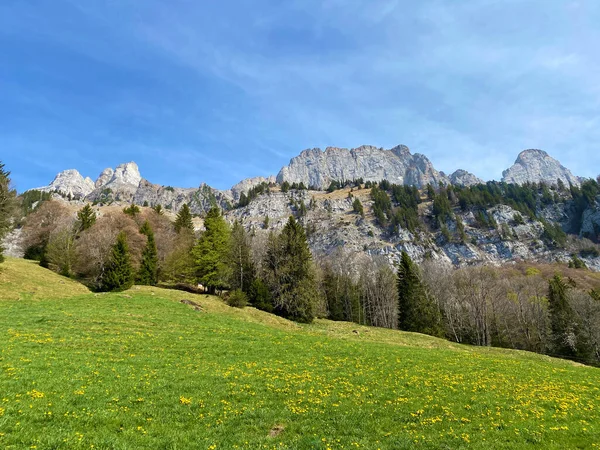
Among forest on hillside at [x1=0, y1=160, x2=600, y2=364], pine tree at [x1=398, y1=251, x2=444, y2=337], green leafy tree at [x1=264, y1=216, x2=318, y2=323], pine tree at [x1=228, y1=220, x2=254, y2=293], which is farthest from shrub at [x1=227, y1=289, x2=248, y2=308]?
pine tree at [x1=398, y1=251, x2=444, y2=337]

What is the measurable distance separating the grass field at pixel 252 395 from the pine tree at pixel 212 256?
30.3m

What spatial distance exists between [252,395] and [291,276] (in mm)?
42470

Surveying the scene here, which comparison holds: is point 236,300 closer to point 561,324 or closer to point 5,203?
point 5,203

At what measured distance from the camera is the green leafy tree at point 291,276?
55.7 m

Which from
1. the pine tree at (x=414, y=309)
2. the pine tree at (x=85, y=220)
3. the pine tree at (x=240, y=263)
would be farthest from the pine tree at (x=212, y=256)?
the pine tree at (x=414, y=309)

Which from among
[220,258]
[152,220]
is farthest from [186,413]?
[152,220]

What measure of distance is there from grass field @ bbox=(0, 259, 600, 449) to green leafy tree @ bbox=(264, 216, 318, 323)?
2489 cm

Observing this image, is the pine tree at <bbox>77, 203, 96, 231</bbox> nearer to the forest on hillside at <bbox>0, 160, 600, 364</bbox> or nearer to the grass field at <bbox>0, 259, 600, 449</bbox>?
the forest on hillside at <bbox>0, 160, 600, 364</bbox>

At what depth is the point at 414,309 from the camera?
238 ft

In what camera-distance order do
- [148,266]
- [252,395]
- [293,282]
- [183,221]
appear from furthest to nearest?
[183,221] → [148,266] → [293,282] → [252,395]

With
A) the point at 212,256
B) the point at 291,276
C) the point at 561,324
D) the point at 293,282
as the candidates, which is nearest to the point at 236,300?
the point at 293,282

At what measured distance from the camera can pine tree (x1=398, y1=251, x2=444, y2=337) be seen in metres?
71.3

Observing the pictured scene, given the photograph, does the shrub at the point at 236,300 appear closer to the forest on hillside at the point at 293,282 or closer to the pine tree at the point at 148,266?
the forest on hillside at the point at 293,282

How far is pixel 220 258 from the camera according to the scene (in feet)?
210
